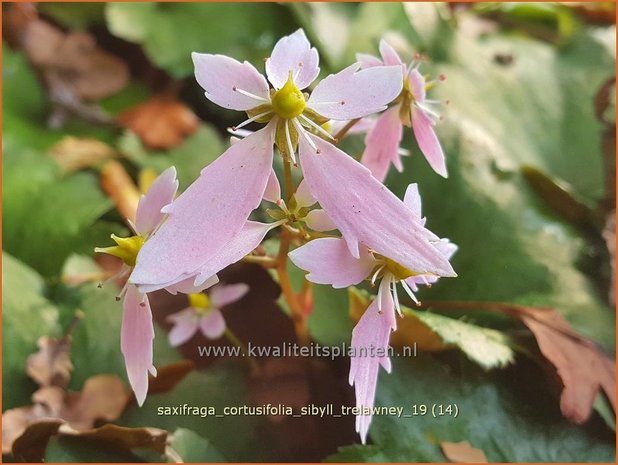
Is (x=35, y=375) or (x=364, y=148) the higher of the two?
(x=364, y=148)

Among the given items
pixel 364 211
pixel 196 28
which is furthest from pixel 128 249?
pixel 196 28

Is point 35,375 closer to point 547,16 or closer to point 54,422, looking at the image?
point 54,422

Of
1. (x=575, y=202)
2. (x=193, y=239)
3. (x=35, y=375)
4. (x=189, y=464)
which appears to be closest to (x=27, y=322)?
(x=35, y=375)

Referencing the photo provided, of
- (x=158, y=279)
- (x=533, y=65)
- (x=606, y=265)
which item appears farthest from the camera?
(x=533, y=65)

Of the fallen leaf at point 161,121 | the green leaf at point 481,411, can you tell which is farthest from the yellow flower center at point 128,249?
the fallen leaf at point 161,121

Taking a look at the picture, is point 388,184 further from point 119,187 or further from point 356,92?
point 119,187
